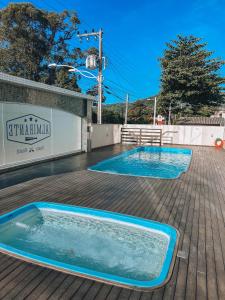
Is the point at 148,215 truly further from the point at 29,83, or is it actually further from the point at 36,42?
the point at 36,42

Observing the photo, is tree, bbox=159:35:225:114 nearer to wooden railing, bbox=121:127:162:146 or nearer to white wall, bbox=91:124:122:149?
wooden railing, bbox=121:127:162:146

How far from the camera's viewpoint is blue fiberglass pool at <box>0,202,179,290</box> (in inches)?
86.5

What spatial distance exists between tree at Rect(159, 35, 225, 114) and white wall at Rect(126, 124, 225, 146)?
469 centimetres

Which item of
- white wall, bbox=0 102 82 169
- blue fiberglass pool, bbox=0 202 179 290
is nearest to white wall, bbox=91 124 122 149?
white wall, bbox=0 102 82 169

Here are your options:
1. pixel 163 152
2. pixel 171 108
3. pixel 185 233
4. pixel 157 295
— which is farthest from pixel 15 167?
pixel 171 108

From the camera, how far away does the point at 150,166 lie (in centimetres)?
852

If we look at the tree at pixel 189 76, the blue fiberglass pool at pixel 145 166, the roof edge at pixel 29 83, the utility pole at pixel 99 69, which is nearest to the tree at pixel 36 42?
the utility pole at pixel 99 69

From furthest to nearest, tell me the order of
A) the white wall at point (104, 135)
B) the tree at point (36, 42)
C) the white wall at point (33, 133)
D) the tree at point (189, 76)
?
the tree at point (36, 42), the tree at point (189, 76), the white wall at point (104, 135), the white wall at point (33, 133)

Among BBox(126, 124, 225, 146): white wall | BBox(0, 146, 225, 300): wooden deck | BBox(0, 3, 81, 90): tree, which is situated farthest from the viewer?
BBox(0, 3, 81, 90): tree

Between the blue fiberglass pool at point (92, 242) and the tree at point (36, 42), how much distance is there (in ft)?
55.1

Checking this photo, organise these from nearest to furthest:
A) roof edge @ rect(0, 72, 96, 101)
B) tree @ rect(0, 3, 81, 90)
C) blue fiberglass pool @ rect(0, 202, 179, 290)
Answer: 1. blue fiberglass pool @ rect(0, 202, 179, 290)
2. roof edge @ rect(0, 72, 96, 101)
3. tree @ rect(0, 3, 81, 90)

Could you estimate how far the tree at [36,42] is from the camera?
16938 millimetres

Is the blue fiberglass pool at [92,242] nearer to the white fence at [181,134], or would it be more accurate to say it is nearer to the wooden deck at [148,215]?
the wooden deck at [148,215]

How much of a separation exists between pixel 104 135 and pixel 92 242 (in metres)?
9.31
